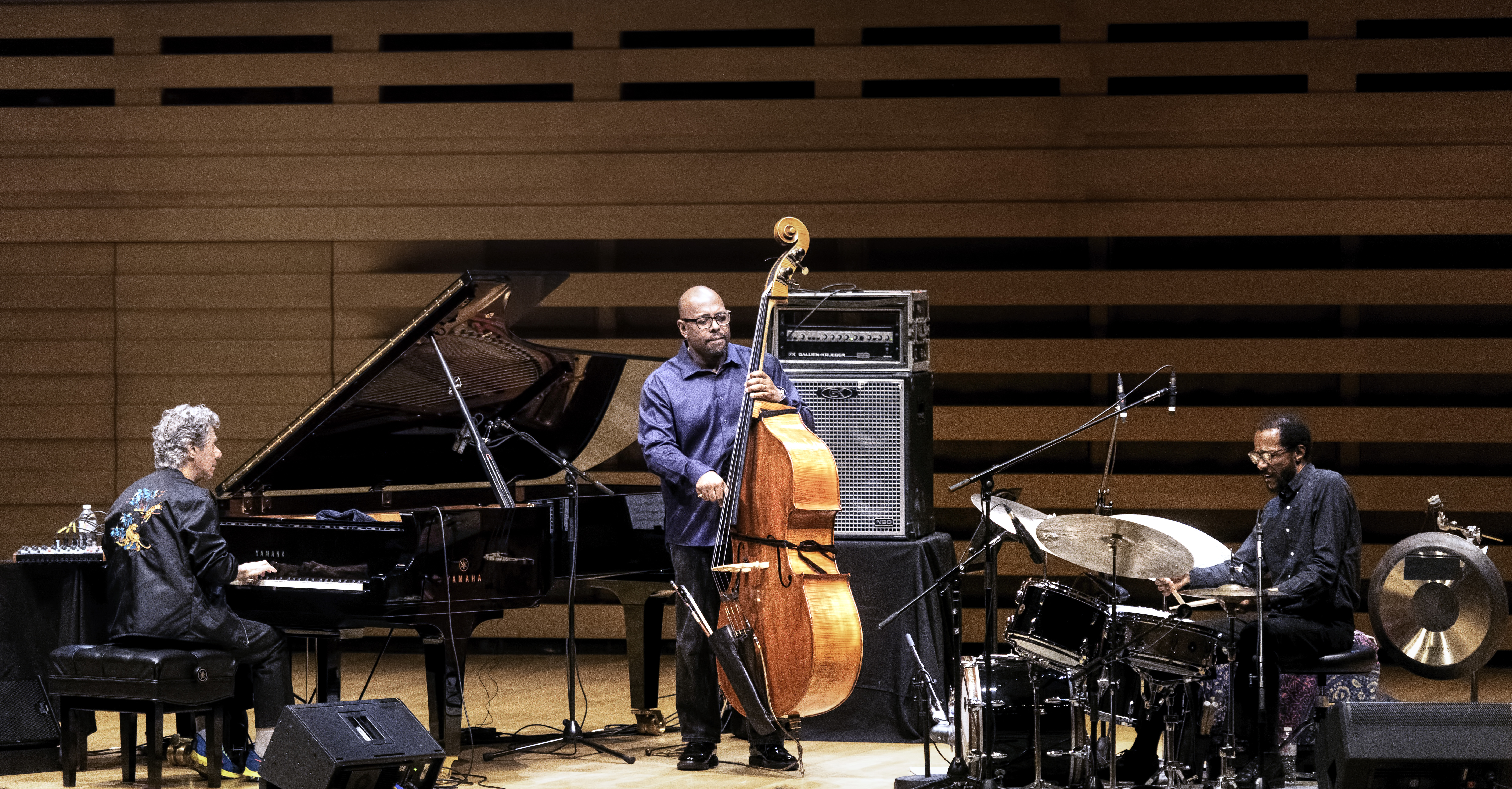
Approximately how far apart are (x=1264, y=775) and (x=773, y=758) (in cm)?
146

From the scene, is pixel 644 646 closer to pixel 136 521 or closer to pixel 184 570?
pixel 184 570

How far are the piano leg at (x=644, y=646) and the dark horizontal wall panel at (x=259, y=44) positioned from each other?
358 centimetres

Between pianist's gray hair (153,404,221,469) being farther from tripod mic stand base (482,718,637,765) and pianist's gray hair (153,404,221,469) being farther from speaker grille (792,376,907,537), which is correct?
speaker grille (792,376,907,537)

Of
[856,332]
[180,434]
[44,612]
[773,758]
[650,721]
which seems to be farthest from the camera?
[650,721]

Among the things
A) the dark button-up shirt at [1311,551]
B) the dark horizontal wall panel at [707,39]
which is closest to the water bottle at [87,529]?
the dark horizontal wall panel at [707,39]

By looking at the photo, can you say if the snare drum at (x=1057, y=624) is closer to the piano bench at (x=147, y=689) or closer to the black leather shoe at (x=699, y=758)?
the black leather shoe at (x=699, y=758)

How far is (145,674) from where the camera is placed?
4.45 metres

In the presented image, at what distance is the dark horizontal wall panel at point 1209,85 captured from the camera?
7.09 metres

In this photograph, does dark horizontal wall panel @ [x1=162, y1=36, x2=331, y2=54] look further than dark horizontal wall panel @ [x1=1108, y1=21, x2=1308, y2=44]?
Yes

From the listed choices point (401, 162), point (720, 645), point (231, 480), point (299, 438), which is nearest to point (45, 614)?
point (231, 480)

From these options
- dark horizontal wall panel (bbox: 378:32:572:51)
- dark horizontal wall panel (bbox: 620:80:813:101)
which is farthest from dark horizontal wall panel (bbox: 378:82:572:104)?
dark horizontal wall panel (bbox: 620:80:813:101)

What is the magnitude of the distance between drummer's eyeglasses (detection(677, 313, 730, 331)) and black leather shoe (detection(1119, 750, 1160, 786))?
5.88 ft

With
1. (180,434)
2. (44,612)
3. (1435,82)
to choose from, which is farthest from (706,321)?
(1435,82)

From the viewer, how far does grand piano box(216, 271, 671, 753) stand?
455 cm
